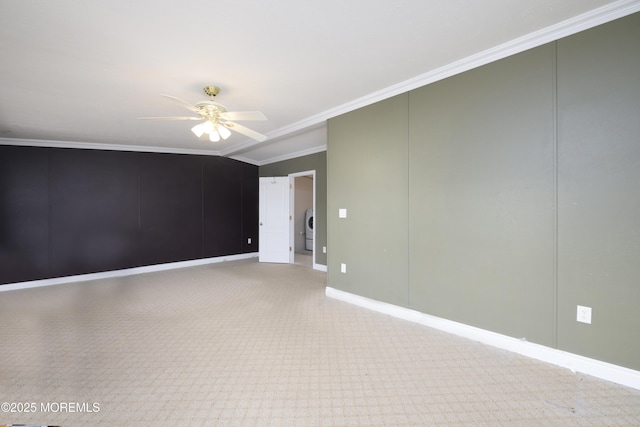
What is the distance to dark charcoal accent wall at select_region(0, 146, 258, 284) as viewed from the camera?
463 centimetres

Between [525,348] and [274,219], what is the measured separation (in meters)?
5.19

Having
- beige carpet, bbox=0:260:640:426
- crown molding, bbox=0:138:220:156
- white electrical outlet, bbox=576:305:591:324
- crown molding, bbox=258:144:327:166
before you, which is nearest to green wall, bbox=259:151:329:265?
crown molding, bbox=258:144:327:166

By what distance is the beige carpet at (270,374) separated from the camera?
1706 mm

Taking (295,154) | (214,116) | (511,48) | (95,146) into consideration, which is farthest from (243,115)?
(95,146)

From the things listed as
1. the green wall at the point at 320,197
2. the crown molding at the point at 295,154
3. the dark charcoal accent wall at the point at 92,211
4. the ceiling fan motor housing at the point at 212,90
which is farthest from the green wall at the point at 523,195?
the dark charcoal accent wall at the point at 92,211

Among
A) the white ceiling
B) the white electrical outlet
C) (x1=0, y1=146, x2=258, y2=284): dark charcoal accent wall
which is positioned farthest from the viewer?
(x1=0, y1=146, x2=258, y2=284): dark charcoal accent wall

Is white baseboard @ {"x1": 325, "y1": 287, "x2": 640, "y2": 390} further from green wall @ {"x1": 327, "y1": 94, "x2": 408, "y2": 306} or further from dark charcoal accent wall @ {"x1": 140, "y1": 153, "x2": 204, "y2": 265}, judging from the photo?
dark charcoal accent wall @ {"x1": 140, "y1": 153, "x2": 204, "y2": 265}

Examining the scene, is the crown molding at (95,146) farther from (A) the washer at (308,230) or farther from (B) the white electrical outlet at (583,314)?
(B) the white electrical outlet at (583,314)

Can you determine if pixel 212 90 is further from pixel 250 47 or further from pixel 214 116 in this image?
pixel 250 47

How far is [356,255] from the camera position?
3.67 metres

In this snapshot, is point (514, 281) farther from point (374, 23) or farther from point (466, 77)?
point (374, 23)

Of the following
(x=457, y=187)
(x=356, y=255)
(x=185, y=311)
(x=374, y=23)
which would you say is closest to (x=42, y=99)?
(x=185, y=311)

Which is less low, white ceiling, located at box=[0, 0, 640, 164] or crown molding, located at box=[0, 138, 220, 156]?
white ceiling, located at box=[0, 0, 640, 164]

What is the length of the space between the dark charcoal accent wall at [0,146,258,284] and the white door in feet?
2.46
